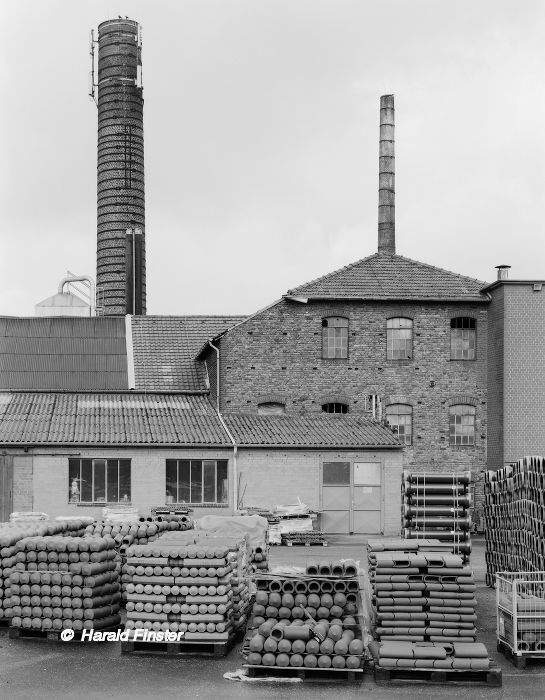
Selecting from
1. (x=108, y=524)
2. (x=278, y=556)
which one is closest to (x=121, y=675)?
(x=108, y=524)

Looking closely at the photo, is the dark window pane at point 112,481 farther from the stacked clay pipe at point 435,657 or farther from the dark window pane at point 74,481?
the stacked clay pipe at point 435,657

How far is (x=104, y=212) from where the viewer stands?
178 ft

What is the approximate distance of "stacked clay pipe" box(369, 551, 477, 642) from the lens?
50.3ft

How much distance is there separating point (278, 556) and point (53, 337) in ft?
57.9

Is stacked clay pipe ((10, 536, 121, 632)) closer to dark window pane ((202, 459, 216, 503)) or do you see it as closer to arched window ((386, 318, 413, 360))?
dark window pane ((202, 459, 216, 503))

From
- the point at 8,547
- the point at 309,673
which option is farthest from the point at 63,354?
the point at 309,673

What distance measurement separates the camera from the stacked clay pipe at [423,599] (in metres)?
15.3

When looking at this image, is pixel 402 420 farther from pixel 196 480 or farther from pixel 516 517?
pixel 516 517

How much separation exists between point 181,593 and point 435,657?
12.4 feet

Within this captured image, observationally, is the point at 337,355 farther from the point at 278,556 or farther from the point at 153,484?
the point at 278,556

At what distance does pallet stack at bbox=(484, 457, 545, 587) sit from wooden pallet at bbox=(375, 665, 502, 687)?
418 centimetres

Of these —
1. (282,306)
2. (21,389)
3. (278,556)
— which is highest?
(282,306)

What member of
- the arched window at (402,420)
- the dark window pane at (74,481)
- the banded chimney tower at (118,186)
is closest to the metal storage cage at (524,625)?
the dark window pane at (74,481)

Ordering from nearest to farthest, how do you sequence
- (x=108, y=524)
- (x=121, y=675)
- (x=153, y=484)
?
(x=121, y=675) → (x=108, y=524) → (x=153, y=484)
